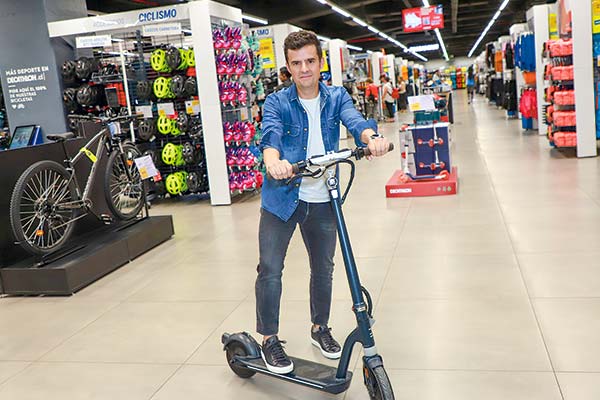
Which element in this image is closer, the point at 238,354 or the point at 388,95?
the point at 238,354

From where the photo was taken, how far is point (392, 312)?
3.73m

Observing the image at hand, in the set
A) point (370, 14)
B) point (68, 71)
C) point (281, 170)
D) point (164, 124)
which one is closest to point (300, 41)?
point (281, 170)

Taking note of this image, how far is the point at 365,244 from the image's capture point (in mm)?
5367

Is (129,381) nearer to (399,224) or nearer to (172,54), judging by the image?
(399,224)

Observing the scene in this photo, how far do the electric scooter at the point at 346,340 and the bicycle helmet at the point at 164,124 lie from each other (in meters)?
5.72

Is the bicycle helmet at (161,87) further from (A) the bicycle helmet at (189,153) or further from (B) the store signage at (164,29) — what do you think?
(A) the bicycle helmet at (189,153)

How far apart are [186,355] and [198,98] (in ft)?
17.6

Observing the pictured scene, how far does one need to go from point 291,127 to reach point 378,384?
45.6 inches

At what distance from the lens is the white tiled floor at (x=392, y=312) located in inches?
115

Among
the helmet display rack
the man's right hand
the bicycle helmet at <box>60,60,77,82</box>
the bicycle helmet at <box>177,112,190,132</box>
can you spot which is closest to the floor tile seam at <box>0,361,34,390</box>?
the man's right hand

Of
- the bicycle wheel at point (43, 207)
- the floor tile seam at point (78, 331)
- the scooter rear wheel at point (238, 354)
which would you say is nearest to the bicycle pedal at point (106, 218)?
the bicycle wheel at point (43, 207)

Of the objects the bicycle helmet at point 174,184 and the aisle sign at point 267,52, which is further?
the aisle sign at point 267,52

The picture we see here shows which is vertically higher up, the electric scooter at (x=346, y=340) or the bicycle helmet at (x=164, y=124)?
the bicycle helmet at (x=164, y=124)

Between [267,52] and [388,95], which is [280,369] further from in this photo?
[388,95]
